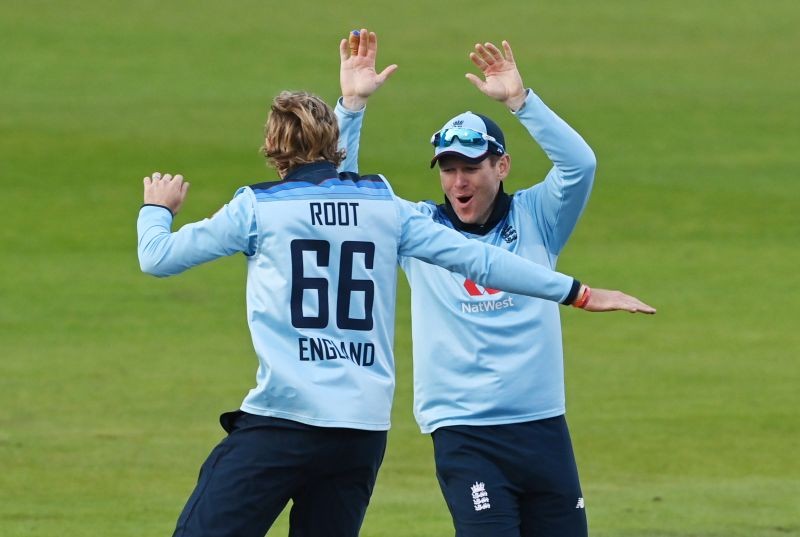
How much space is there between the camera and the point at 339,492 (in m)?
6.00

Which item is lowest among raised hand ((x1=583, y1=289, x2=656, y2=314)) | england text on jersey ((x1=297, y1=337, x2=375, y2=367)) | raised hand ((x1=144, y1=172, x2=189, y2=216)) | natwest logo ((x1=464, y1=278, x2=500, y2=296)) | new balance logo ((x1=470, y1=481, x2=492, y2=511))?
new balance logo ((x1=470, y1=481, x2=492, y2=511))

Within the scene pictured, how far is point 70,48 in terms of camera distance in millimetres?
34250

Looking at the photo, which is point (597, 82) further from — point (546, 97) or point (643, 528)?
point (643, 528)

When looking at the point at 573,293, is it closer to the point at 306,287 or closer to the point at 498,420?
the point at 498,420

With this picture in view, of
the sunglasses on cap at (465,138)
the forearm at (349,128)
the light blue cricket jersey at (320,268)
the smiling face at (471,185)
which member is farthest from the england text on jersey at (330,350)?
the forearm at (349,128)

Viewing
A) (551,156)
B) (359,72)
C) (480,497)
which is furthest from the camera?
(359,72)

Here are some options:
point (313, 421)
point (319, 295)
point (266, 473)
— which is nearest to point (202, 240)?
point (319, 295)

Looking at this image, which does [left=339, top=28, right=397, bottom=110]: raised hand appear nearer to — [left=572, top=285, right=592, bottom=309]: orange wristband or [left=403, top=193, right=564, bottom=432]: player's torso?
[left=403, top=193, right=564, bottom=432]: player's torso

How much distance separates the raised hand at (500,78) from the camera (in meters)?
6.64

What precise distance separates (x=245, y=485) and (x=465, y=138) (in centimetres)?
161

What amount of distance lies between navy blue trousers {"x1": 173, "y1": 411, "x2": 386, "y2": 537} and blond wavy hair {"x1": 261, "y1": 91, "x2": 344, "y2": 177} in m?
0.91

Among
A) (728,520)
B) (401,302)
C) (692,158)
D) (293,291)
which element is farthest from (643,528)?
(692,158)

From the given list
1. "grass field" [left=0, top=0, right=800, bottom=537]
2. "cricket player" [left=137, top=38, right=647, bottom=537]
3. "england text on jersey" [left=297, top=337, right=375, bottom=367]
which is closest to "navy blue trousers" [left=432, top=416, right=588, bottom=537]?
"cricket player" [left=137, top=38, right=647, bottom=537]

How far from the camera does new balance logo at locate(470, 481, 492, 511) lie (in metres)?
6.27
